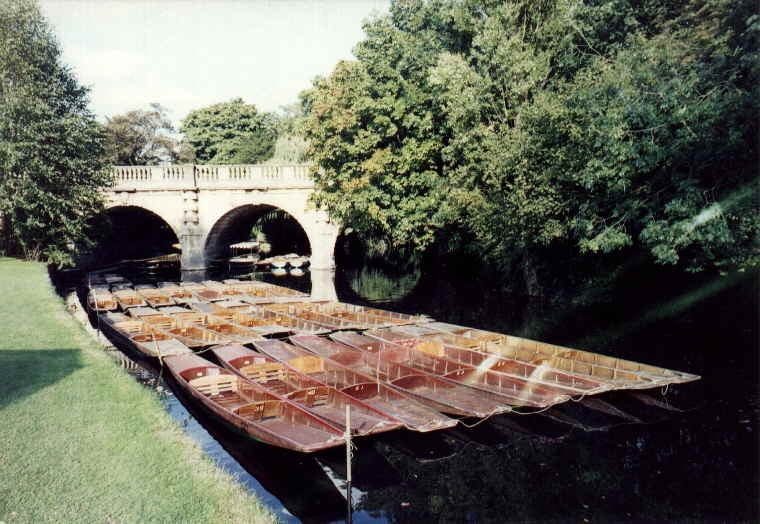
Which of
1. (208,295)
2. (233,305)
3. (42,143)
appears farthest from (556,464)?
(42,143)

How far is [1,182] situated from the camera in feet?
63.9

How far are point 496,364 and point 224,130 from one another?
43.1 m

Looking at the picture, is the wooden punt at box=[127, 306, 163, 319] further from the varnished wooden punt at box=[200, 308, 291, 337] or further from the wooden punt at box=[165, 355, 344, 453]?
the wooden punt at box=[165, 355, 344, 453]

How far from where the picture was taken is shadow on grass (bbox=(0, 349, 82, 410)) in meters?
7.23

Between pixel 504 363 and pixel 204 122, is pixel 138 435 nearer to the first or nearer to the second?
pixel 504 363

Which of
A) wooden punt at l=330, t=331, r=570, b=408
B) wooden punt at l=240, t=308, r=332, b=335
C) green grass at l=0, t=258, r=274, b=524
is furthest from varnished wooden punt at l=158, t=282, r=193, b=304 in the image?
Answer: green grass at l=0, t=258, r=274, b=524

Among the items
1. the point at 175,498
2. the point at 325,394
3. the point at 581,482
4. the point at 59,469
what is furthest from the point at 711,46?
the point at 59,469

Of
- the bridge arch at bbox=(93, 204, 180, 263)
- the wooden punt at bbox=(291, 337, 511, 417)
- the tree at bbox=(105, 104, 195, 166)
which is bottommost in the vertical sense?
the wooden punt at bbox=(291, 337, 511, 417)

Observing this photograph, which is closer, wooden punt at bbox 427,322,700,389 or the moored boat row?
the moored boat row

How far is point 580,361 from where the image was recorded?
31.6 ft

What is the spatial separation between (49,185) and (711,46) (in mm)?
20258

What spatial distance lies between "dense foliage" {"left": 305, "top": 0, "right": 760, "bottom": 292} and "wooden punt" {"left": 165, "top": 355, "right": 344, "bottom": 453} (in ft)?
25.3

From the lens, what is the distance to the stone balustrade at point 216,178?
86.0 ft

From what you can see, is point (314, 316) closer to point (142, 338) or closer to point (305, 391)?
point (142, 338)
